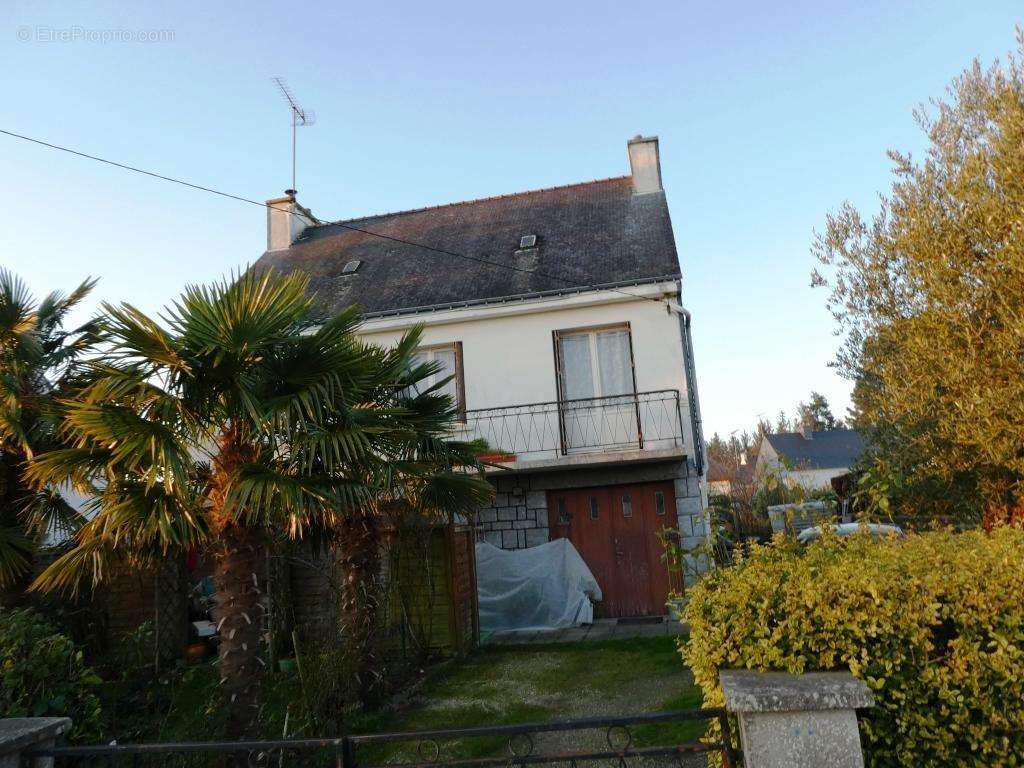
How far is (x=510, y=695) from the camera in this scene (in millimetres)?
7074

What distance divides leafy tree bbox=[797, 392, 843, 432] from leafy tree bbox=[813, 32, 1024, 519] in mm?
58467

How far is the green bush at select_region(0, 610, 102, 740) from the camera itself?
13.5ft

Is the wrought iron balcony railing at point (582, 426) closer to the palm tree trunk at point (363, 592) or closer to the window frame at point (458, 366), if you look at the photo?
the window frame at point (458, 366)

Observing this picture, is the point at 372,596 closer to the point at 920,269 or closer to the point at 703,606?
the point at 703,606

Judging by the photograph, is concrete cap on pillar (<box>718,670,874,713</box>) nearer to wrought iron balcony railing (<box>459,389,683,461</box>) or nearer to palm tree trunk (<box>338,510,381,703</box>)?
palm tree trunk (<box>338,510,381,703</box>)

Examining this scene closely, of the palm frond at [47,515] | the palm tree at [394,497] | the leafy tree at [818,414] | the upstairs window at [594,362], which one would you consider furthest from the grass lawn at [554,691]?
the leafy tree at [818,414]

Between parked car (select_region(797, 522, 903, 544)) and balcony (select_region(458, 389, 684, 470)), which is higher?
balcony (select_region(458, 389, 684, 470))

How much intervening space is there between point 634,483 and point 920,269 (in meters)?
5.96

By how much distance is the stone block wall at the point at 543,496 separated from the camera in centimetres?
1155

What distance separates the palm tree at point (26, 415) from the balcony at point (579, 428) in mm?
6011

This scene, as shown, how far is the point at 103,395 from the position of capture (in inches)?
211

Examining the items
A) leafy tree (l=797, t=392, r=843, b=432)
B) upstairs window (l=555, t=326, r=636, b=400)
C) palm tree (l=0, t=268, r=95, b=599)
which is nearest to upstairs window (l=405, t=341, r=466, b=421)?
upstairs window (l=555, t=326, r=636, b=400)

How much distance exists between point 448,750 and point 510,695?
65.2 inches

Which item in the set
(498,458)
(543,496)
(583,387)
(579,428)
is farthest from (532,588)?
(583,387)
